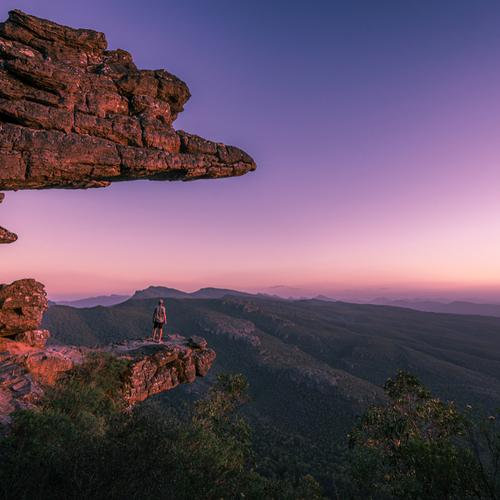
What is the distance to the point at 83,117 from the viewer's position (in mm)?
15727

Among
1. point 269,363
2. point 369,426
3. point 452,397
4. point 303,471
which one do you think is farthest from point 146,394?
point 269,363

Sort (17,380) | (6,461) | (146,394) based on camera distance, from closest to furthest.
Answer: (6,461), (17,380), (146,394)

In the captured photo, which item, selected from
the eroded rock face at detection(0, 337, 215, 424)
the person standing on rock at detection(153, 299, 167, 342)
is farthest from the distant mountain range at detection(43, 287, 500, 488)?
the person standing on rock at detection(153, 299, 167, 342)

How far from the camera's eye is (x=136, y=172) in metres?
16.9

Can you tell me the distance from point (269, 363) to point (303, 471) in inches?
2888

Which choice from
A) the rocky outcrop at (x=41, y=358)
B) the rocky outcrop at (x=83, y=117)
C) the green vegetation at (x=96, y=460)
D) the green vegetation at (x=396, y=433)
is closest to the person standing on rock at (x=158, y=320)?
the rocky outcrop at (x=41, y=358)

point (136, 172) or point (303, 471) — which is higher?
point (136, 172)

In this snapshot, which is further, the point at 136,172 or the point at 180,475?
the point at 136,172

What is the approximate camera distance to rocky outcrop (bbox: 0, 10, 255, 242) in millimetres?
14406

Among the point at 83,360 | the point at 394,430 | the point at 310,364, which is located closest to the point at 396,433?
the point at 394,430

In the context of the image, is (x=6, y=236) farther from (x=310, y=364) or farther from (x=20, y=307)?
(x=310, y=364)

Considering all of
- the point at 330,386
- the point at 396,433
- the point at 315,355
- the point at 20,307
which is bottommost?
the point at 315,355

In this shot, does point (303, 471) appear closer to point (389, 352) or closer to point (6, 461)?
point (6, 461)

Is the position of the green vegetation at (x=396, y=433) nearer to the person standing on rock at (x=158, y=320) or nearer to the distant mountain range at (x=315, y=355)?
the person standing on rock at (x=158, y=320)
